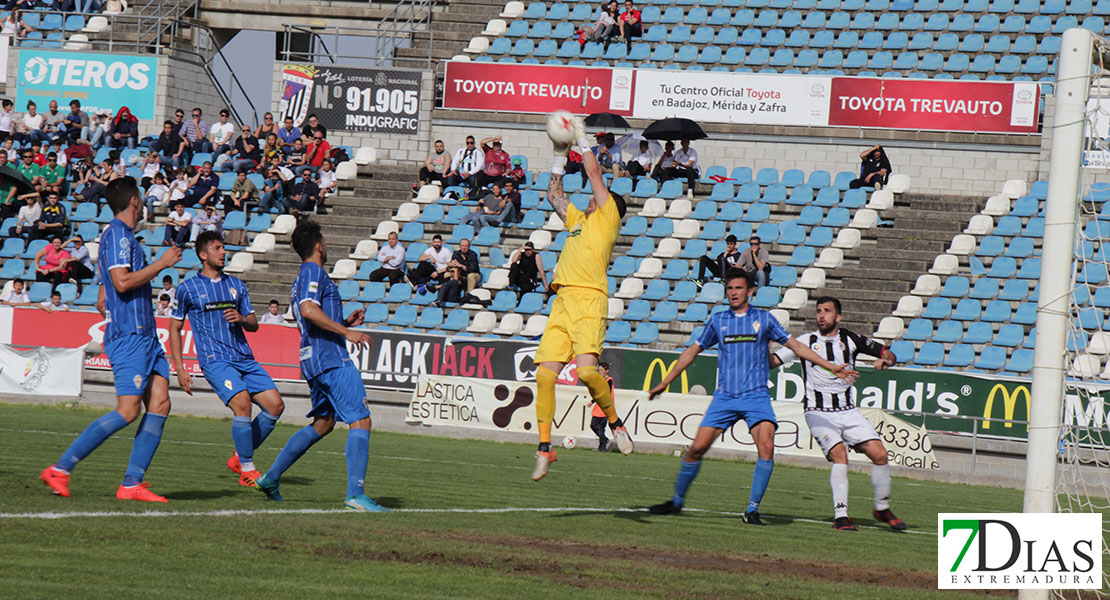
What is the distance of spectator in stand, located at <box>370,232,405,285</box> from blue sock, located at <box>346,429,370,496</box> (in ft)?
56.0

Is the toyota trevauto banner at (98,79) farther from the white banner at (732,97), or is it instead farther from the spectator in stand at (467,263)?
the white banner at (732,97)

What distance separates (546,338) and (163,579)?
4294 mm

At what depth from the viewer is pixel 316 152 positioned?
3014 centimetres

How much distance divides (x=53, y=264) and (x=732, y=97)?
15673 mm

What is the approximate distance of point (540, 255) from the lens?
2680cm

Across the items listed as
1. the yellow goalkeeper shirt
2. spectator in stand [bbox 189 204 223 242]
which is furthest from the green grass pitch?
spectator in stand [bbox 189 204 223 242]

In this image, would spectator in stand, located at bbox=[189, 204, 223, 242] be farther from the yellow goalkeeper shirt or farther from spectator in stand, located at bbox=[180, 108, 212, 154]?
the yellow goalkeeper shirt

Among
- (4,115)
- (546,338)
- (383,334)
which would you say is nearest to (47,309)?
(383,334)

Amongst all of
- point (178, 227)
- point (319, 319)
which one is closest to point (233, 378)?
point (319, 319)

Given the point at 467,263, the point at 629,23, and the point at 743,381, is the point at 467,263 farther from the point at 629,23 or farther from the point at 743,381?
the point at 743,381

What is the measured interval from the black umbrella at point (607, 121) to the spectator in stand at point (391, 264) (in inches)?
191

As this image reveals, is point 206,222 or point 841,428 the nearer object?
point 841,428

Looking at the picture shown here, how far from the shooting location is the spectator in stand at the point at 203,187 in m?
29.3

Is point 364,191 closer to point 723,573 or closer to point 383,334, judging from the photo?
point 383,334
